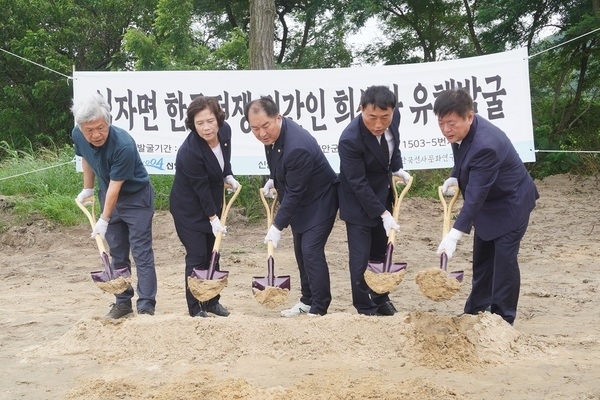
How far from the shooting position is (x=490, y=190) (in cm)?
444

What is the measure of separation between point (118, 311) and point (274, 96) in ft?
12.6

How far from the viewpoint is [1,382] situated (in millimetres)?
3934

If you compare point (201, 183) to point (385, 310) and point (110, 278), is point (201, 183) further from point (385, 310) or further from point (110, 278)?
point (385, 310)

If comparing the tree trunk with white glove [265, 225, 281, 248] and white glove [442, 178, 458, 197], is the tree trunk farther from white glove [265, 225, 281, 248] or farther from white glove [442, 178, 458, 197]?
white glove [265, 225, 281, 248]

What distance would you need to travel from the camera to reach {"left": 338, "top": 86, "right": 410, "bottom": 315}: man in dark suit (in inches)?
180

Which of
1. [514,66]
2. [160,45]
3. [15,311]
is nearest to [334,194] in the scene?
[15,311]

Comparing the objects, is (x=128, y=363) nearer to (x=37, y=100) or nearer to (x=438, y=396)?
(x=438, y=396)

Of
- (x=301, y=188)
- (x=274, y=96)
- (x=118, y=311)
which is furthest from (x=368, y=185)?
(x=274, y=96)

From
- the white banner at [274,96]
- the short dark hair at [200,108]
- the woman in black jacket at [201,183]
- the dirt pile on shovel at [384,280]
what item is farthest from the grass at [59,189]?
the dirt pile on shovel at [384,280]

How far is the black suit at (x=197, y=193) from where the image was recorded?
15.7ft

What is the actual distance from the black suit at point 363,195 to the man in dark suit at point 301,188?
14 centimetres

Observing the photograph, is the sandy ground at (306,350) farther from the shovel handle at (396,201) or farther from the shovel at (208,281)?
the shovel handle at (396,201)

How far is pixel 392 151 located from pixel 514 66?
355 cm

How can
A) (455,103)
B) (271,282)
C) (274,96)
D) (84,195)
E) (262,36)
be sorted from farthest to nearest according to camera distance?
(262,36) → (274,96) → (84,195) → (271,282) → (455,103)
